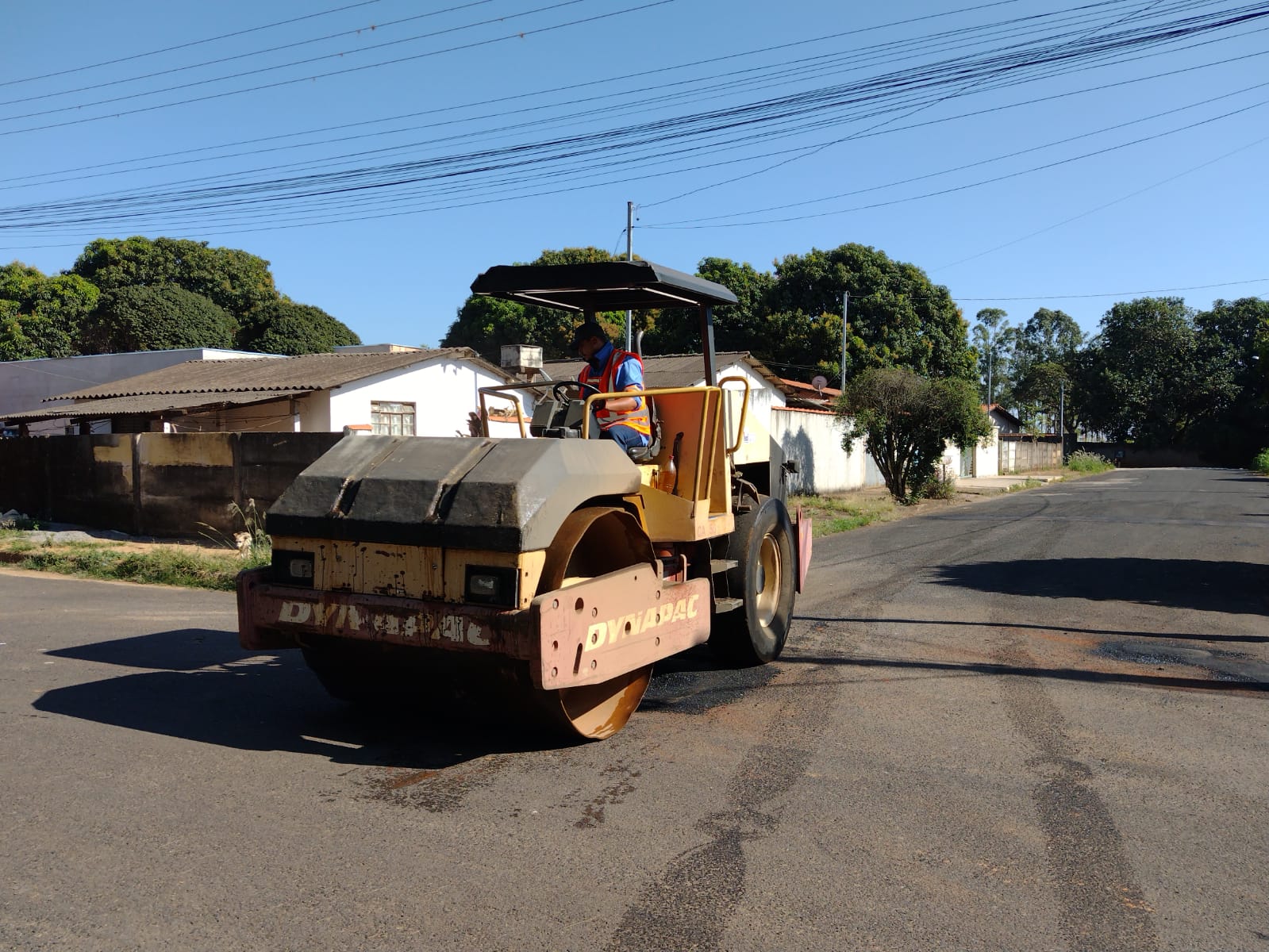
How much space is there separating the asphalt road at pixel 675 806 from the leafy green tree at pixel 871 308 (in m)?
31.6

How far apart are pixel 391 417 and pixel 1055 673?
56.2ft

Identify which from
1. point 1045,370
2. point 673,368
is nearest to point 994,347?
point 1045,370

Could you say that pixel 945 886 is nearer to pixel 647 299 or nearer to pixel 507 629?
pixel 507 629

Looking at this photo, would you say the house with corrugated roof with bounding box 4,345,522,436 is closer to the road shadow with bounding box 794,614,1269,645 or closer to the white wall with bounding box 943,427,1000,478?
the road shadow with bounding box 794,614,1269,645

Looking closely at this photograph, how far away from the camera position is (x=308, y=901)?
3.30 m

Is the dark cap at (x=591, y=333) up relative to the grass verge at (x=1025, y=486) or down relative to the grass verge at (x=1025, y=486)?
up

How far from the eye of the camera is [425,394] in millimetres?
22312

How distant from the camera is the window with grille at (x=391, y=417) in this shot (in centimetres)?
2117

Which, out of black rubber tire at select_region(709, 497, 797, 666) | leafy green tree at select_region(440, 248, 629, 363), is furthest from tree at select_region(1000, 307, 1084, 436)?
black rubber tire at select_region(709, 497, 797, 666)

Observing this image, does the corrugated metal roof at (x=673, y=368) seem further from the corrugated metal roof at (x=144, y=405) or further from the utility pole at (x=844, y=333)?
the corrugated metal roof at (x=144, y=405)

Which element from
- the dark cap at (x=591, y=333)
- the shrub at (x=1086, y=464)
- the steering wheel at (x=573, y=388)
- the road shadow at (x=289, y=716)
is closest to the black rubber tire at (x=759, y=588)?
the steering wheel at (x=573, y=388)

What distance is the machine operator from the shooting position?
18.5 feet

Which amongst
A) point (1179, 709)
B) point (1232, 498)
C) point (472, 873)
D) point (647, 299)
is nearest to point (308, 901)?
point (472, 873)

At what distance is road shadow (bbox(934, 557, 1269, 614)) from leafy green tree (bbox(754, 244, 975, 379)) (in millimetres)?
25611
